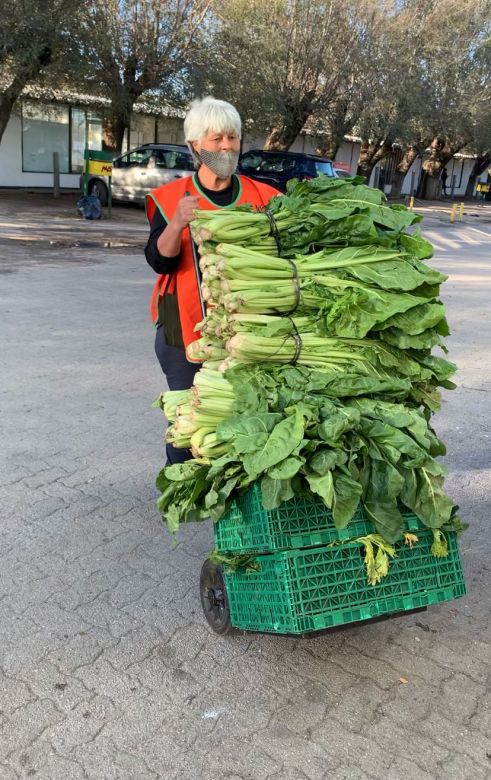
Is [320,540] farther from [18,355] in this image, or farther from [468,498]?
[18,355]

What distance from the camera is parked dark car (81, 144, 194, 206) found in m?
19.6

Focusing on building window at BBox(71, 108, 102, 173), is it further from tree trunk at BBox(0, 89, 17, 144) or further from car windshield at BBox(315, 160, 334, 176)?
car windshield at BBox(315, 160, 334, 176)

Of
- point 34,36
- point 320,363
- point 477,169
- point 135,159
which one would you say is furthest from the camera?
point 477,169

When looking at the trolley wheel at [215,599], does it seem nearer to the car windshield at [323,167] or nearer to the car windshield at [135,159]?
the car windshield at [323,167]

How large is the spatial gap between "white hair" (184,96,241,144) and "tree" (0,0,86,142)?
14.9 meters

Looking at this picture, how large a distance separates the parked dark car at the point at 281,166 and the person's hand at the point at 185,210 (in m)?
17.3

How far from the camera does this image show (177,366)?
3281 millimetres

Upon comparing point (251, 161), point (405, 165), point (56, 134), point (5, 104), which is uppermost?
point (5, 104)

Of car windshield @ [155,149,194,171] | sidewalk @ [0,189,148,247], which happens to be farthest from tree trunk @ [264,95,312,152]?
sidewalk @ [0,189,148,247]

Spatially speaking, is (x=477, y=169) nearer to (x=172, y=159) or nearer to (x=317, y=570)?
(x=172, y=159)

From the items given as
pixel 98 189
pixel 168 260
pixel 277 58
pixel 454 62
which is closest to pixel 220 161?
pixel 168 260

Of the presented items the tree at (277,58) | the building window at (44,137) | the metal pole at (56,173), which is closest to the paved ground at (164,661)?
the metal pole at (56,173)

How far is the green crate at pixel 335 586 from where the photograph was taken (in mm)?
2314

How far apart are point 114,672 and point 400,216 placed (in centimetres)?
222
